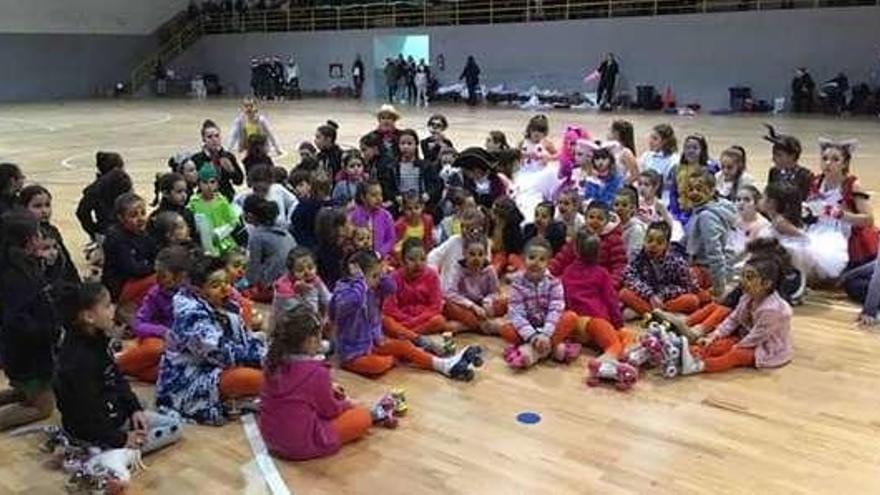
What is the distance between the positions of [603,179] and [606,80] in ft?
55.2

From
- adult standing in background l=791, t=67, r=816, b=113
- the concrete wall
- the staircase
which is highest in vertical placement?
the concrete wall

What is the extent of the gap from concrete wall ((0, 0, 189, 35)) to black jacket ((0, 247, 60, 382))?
30.4m

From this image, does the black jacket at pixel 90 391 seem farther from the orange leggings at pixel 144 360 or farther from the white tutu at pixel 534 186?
the white tutu at pixel 534 186

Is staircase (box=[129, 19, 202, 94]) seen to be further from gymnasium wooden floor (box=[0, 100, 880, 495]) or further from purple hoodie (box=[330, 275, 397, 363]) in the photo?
gymnasium wooden floor (box=[0, 100, 880, 495])

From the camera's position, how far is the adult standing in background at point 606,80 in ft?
74.4

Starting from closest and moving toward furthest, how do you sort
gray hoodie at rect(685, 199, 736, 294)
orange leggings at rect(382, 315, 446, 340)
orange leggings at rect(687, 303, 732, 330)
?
orange leggings at rect(382, 315, 446, 340) → orange leggings at rect(687, 303, 732, 330) → gray hoodie at rect(685, 199, 736, 294)

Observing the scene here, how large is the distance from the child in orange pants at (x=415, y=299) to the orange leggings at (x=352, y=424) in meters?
1.09

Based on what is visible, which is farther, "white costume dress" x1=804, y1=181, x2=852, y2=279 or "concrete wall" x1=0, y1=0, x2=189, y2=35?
"concrete wall" x1=0, y1=0, x2=189, y2=35

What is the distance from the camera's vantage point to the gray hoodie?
5555 mm

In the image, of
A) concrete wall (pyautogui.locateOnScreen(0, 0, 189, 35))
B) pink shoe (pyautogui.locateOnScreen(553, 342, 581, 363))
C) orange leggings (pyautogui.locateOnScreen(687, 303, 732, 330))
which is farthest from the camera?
concrete wall (pyautogui.locateOnScreen(0, 0, 189, 35))

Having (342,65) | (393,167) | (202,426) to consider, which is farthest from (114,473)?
(342,65)

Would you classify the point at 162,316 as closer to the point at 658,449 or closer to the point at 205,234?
the point at 205,234

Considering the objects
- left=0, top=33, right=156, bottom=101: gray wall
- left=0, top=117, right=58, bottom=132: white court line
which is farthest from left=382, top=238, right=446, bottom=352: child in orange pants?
left=0, top=33, right=156, bottom=101: gray wall

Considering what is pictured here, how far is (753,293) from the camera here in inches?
178
